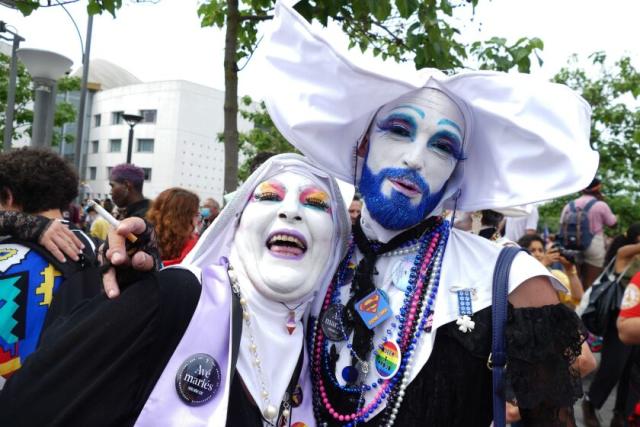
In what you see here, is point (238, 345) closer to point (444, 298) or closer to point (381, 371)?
point (381, 371)

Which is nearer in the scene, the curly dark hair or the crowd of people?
the crowd of people

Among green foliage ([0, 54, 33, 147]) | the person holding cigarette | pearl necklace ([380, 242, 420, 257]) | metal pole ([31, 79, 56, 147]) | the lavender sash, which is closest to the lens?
the lavender sash

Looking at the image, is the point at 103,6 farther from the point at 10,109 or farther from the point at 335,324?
the point at 10,109

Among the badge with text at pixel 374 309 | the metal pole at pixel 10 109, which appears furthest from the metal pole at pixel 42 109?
the badge with text at pixel 374 309

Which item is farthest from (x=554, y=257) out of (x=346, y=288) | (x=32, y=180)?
(x=32, y=180)

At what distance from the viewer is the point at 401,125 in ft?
6.14

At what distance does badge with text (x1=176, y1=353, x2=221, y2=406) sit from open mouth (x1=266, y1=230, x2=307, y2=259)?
0.37 metres

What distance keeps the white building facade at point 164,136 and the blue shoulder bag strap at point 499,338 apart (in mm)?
36458

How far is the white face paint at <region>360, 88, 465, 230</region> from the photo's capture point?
72.1 inches

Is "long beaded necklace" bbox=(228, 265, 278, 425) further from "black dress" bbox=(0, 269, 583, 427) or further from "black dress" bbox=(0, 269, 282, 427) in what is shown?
"black dress" bbox=(0, 269, 282, 427)

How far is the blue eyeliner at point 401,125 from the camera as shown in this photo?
6.11 ft

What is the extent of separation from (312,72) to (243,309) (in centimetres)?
86

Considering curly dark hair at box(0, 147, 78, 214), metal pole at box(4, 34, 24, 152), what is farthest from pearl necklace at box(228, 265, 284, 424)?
metal pole at box(4, 34, 24, 152)

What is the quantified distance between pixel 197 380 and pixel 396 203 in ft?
2.63
